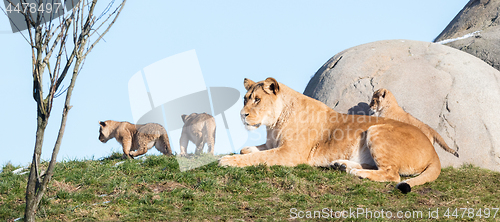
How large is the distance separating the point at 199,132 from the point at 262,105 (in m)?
2.85

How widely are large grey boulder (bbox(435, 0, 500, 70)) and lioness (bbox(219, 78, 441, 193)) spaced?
26.7ft

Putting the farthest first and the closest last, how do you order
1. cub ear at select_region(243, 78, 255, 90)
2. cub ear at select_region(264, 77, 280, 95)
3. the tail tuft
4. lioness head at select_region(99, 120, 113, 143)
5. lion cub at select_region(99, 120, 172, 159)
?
lioness head at select_region(99, 120, 113, 143) < lion cub at select_region(99, 120, 172, 159) < cub ear at select_region(243, 78, 255, 90) < cub ear at select_region(264, 77, 280, 95) < the tail tuft

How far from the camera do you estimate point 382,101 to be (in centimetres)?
1030

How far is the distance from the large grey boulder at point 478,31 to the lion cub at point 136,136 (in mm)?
10749

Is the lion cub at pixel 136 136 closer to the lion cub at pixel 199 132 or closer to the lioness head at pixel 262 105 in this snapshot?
the lion cub at pixel 199 132

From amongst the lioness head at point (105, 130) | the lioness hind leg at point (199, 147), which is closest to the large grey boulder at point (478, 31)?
the lioness hind leg at point (199, 147)

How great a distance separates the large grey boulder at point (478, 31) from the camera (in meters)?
14.5

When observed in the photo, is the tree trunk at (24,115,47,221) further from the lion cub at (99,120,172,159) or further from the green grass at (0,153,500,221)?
the lion cub at (99,120,172,159)

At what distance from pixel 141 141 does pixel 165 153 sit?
72 cm

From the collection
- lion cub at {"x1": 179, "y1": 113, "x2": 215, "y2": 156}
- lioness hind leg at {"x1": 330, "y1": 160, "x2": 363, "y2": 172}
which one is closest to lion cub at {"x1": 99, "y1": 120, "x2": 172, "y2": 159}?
lion cub at {"x1": 179, "y1": 113, "x2": 215, "y2": 156}

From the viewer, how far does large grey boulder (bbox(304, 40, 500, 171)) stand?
10711 mm

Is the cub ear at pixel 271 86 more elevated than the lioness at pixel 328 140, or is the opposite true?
the cub ear at pixel 271 86

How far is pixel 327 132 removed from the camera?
855 cm

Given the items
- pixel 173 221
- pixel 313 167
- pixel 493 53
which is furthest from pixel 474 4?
pixel 173 221
